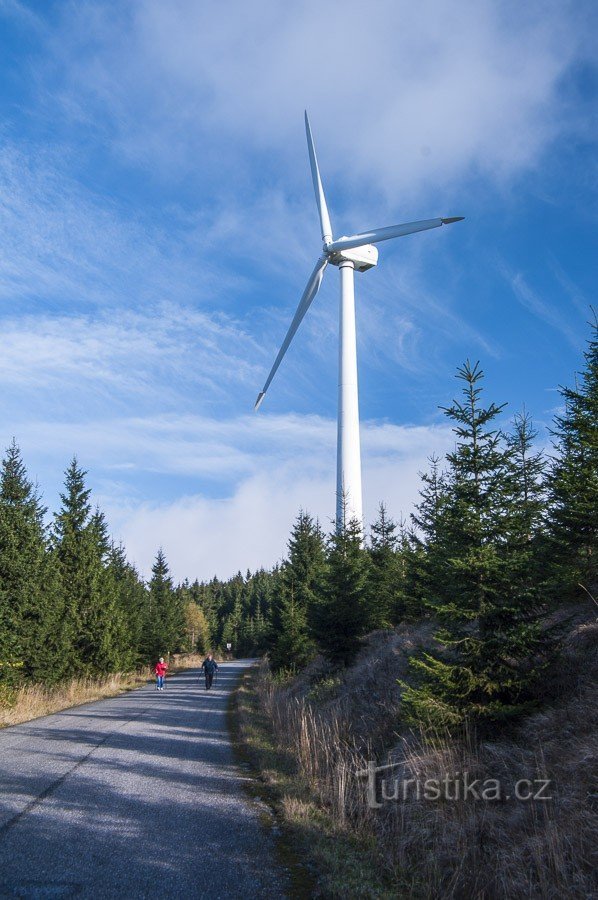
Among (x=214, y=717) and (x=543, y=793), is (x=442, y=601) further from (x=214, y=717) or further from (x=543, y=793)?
(x=214, y=717)

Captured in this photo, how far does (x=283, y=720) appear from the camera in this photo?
1471 centimetres

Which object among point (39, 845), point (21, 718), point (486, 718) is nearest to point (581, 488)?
point (486, 718)

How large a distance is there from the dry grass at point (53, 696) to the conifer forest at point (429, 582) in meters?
0.58

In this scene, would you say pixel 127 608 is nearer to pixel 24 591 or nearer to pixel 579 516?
pixel 24 591

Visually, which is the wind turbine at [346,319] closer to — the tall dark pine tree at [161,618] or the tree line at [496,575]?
the tree line at [496,575]

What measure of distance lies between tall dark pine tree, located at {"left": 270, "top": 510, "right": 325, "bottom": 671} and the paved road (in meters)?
14.1

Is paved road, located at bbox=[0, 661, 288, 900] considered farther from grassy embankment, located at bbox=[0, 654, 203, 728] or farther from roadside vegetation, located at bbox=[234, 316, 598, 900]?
grassy embankment, located at bbox=[0, 654, 203, 728]

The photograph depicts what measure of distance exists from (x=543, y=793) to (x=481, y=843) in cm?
97

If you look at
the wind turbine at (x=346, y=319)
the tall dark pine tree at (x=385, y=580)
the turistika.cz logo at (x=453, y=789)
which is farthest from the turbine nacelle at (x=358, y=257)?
the turistika.cz logo at (x=453, y=789)

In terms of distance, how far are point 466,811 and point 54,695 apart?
20.7m

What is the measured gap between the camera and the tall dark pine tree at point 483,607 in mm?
9055

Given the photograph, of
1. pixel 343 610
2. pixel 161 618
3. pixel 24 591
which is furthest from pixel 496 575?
pixel 161 618

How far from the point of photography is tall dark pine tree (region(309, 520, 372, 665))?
19891 millimetres

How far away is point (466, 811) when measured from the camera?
718cm
